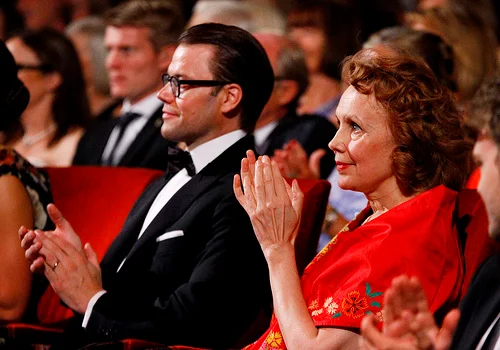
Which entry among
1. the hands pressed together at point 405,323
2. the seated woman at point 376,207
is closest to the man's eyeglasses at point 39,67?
the seated woman at point 376,207

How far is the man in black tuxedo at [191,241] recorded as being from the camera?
108 inches

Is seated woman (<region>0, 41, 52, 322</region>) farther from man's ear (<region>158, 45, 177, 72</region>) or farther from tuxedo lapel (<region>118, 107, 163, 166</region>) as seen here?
man's ear (<region>158, 45, 177, 72</region>)

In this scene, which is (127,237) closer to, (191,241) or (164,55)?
(191,241)

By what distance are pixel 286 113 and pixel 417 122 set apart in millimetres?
2146

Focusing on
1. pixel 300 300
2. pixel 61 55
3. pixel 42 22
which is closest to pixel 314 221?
pixel 300 300

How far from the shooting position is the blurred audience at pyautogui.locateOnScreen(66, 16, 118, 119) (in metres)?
5.86

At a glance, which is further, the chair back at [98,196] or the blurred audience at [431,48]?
the blurred audience at [431,48]

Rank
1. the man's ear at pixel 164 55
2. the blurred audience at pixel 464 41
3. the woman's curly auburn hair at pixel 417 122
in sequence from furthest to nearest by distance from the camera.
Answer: the man's ear at pixel 164 55
the blurred audience at pixel 464 41
the woman's curly auburn hair at pixel 417 122

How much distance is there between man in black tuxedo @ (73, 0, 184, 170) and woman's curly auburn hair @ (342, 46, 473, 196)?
2.33 m

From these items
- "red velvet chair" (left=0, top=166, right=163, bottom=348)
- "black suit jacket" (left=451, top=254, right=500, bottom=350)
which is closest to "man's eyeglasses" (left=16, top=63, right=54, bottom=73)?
"red velvet chair" (left=0, top=166, right=163, bottom=348)

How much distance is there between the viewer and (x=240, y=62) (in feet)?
9.91

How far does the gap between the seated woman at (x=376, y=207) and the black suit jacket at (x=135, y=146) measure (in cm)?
182

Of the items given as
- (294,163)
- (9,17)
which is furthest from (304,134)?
(9,17)

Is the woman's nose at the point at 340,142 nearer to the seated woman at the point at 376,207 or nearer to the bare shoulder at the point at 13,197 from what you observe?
the seated woman at the point at 376,207
